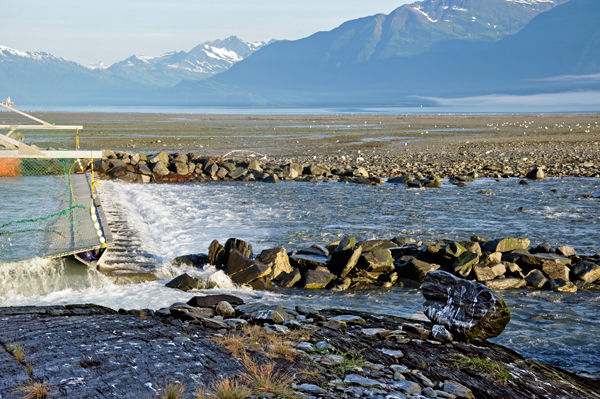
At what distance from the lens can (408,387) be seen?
632cm

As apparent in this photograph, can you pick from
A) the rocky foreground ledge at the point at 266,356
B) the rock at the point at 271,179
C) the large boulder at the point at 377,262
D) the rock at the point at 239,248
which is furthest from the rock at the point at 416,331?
the rock at the point at 271,179

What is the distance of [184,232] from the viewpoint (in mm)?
17812

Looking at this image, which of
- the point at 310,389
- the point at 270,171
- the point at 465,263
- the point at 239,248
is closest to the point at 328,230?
the point at 239,248

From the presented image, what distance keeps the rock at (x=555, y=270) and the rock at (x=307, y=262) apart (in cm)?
510

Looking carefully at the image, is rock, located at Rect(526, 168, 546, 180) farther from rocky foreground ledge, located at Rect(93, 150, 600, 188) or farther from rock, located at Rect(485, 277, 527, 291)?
rock, located at Rect(485, 277, 527, 291)

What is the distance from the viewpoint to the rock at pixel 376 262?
41.5ft

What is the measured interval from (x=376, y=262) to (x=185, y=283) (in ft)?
14.5

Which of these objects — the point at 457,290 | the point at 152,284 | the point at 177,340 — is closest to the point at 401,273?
the point at 457,290

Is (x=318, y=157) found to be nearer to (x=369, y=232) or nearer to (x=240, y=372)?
(x=369, y=232)

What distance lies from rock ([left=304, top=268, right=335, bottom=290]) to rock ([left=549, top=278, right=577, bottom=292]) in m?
4.84

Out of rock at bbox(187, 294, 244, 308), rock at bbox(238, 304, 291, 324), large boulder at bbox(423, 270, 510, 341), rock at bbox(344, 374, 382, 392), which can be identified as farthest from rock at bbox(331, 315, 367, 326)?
rock at bbox(344, 374, 382, 392)

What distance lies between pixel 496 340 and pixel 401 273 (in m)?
4.09

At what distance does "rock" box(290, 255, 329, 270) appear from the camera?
13.0m

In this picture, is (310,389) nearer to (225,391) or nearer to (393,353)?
(225,391)
